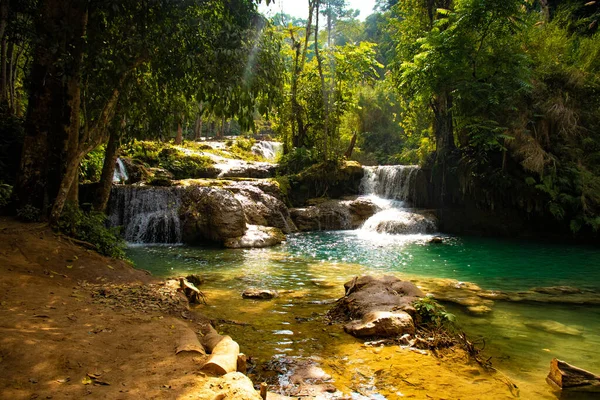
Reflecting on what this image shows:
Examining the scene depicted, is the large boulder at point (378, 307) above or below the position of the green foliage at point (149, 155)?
below

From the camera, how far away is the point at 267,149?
30.7m

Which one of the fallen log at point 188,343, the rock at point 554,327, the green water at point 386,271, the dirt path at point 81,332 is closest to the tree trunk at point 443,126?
the green water at point 386,271

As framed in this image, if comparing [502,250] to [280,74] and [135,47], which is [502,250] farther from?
[135,47]

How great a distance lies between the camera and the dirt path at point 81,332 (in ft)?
8.36

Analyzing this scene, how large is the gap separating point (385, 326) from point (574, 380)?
6.12ft

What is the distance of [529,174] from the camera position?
46.9 feet

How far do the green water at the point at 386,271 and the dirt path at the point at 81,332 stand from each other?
1209mm

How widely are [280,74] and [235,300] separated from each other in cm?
397

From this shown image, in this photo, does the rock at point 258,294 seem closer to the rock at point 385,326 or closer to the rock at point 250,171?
the rock at point 385,326

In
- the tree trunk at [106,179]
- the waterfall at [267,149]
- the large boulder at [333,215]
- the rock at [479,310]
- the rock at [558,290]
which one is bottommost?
the rock at [479,310]

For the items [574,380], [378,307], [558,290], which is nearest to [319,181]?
[558,290]

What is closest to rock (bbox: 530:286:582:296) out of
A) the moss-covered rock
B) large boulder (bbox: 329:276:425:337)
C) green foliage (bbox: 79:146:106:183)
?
large boulder (bbox: 329:276:425:337)

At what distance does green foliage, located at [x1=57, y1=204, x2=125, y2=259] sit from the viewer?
6.73 meters

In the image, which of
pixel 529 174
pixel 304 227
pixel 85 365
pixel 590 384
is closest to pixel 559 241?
pixel 529 174
